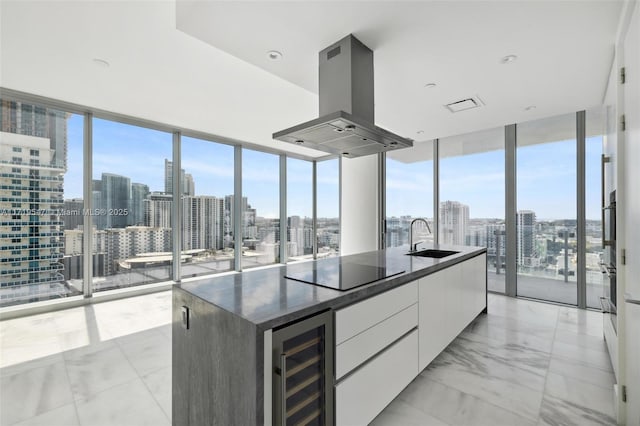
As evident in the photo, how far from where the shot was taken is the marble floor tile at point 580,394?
1.87 m

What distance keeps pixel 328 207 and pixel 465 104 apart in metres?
4.29

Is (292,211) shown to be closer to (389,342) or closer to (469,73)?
(469,73)

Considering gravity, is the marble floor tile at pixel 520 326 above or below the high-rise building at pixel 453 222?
below

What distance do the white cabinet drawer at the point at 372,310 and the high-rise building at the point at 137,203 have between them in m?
4.33

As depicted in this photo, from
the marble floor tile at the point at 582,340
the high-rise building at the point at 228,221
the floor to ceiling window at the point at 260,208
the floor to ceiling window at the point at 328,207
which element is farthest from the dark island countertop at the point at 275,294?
the floor to ceiling window at the point at 328,207

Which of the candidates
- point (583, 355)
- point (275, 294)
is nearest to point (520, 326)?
point (583, 355)

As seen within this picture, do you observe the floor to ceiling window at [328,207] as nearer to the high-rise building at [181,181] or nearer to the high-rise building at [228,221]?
the high-rise building at [228,221]

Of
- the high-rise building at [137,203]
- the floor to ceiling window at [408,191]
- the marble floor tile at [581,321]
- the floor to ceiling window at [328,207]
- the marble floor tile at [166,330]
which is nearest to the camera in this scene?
the marble floor tile at [166,330]

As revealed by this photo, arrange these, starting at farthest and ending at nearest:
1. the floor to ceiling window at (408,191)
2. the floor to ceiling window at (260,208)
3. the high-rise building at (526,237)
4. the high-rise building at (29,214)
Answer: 1. the floor to ceiling window at (260,208)
2. the floor to ceiling window at (408,191)
3. the high-rise building at (526,237)
4. the high-rise building at (29,214)

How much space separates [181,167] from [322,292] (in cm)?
447

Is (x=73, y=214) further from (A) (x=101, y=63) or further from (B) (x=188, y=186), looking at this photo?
(A) (x=101, y=63)

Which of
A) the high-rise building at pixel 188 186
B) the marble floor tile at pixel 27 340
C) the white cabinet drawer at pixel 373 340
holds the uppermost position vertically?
the high-rise building at pixel 188 186

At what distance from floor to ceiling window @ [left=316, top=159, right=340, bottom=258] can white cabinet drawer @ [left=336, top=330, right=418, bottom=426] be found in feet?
17.2

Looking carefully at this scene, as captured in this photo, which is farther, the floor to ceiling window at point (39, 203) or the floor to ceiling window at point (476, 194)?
the floor to ceiling window at point (476, 194)
